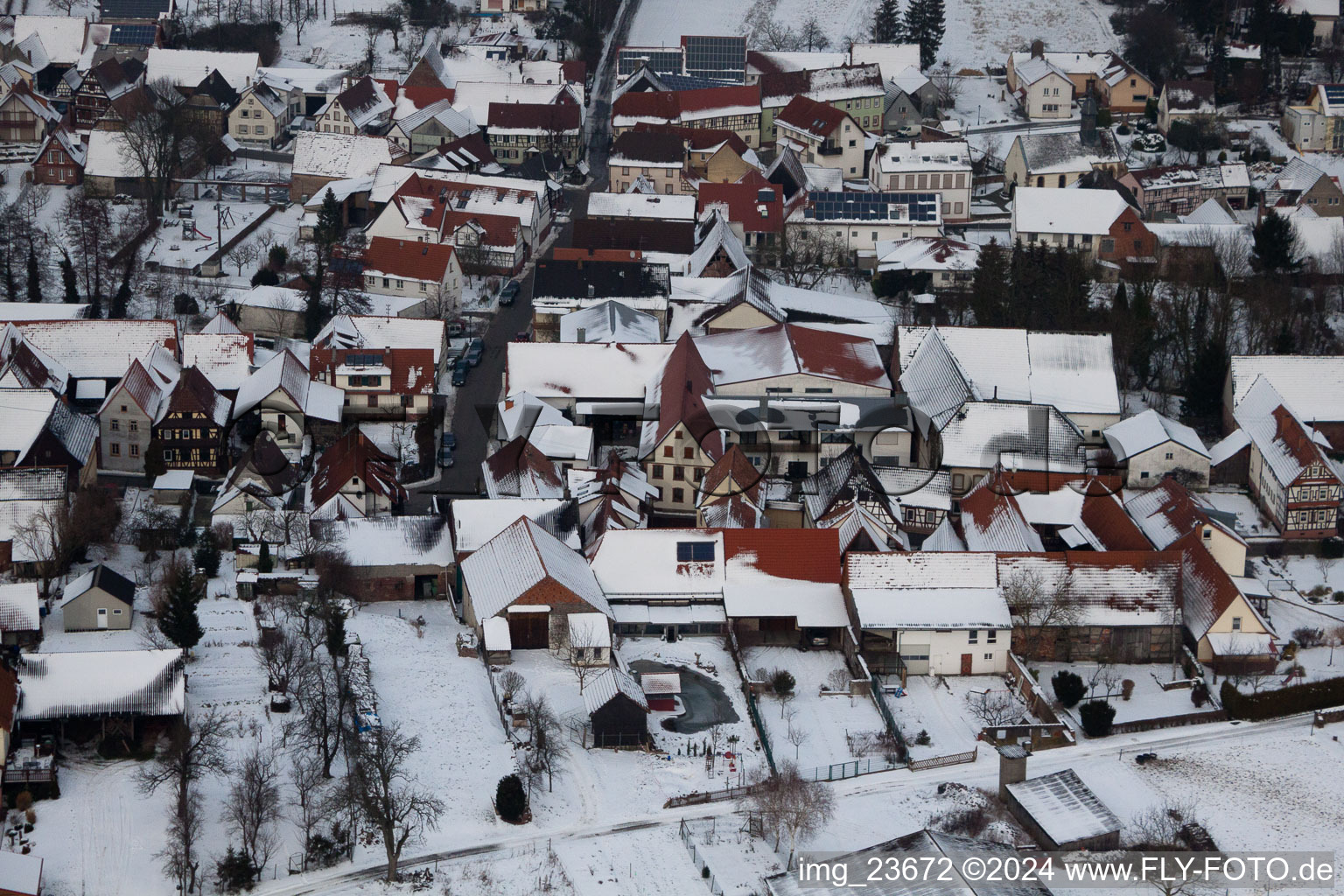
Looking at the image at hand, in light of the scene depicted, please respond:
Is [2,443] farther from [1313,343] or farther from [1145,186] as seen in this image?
[1145,186]

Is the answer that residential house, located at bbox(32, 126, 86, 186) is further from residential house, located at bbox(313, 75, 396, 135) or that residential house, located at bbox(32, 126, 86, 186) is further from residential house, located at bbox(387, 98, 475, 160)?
residential house, located at bbox(387, 98, 475, 160)

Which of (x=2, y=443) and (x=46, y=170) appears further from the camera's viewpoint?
(x=46, y=170)

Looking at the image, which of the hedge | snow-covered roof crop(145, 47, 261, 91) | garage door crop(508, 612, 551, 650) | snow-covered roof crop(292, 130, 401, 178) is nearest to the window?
garage door crop(508, 612, 551, 650)

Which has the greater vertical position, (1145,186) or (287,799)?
A: (1145,186)

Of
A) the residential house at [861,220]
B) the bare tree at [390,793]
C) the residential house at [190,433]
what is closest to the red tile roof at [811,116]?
the residential house at [861,220]

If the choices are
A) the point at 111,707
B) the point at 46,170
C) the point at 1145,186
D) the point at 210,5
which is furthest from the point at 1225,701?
the point at 210,5

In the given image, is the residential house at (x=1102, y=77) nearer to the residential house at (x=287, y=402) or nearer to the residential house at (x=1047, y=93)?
the residential house at (x=1047, y=93)
